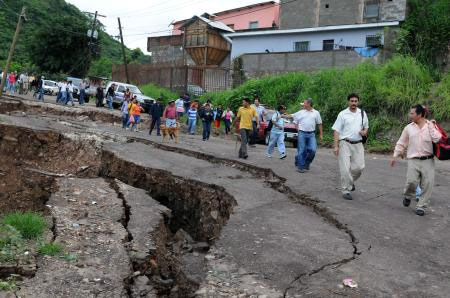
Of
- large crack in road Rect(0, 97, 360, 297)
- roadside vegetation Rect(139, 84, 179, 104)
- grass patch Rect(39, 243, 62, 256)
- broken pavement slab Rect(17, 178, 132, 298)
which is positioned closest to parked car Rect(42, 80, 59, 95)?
roadside vegetation Rect(139, 84, 179, 104)

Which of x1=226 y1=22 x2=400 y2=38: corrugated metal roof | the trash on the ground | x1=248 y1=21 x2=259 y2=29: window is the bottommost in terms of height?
the trash on the ground

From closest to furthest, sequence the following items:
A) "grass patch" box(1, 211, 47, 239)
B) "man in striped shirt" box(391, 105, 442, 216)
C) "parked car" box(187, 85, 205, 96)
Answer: "grass patch" box(1, 211, 47, 239) < "man in striped shirt" box(391, 105, 442, 216) < "parked car" box(187, 85, 205, 96)

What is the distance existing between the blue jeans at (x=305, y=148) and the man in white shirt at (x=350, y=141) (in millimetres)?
2128

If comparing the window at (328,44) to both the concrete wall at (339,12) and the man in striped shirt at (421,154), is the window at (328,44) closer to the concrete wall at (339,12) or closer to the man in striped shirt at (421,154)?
the concrete wall at (339,12)

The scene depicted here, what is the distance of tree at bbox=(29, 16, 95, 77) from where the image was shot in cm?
4588

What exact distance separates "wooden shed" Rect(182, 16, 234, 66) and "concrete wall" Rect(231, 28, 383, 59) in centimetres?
562

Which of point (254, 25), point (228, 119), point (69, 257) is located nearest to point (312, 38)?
point (228, 119)

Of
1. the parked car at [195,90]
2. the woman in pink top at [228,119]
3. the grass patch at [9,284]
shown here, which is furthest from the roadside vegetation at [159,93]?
the grass patch at [9,284]

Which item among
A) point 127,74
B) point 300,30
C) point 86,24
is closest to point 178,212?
point 300,30

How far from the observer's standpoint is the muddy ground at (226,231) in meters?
4.53

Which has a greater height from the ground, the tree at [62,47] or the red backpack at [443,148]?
the tree at [62,47]

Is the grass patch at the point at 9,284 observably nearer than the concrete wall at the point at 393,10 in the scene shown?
Yes

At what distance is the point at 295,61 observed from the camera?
82.8 feet

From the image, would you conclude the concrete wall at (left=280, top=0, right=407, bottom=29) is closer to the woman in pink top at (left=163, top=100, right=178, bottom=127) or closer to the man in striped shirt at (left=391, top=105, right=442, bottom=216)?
the woman in pink top at (left=163, top=100, right=178, bottom=127)
